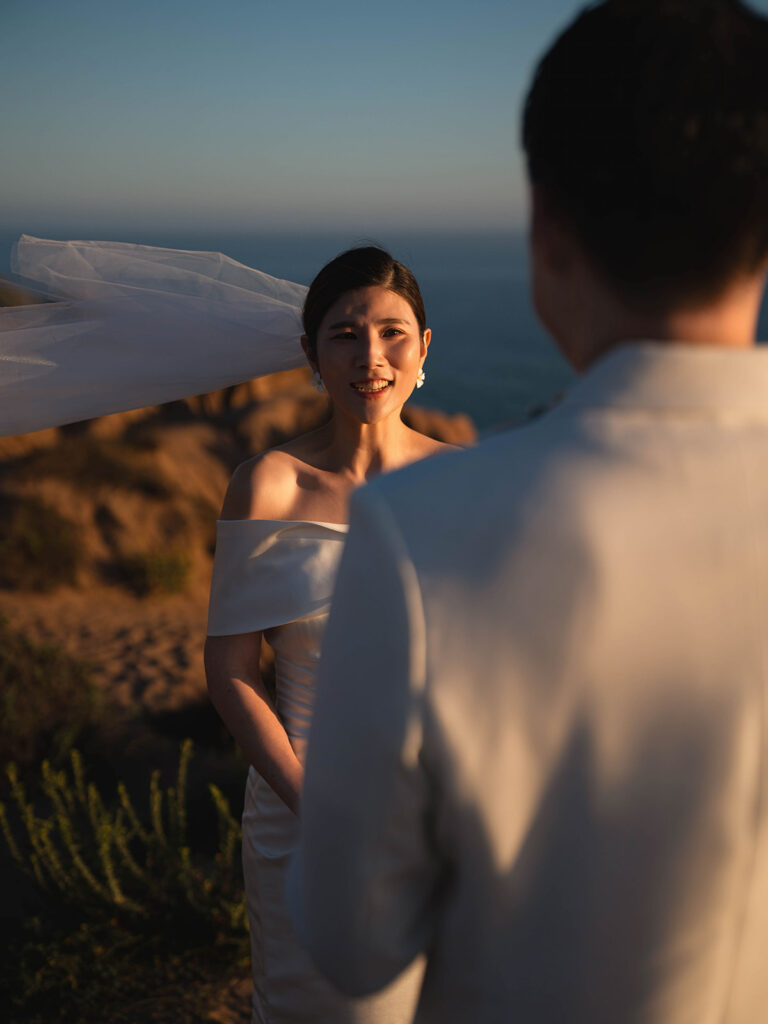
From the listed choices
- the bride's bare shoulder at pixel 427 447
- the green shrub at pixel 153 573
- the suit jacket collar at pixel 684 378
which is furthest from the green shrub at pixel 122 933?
the green shrub at pixel 153 573

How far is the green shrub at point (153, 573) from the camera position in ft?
30.4

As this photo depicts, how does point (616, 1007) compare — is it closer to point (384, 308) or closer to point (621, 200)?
point (621, 200)

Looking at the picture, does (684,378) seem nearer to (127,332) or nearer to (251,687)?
(251,687)

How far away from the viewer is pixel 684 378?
790 mm

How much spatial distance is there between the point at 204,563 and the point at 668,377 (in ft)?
31.0

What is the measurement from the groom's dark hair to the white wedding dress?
1.60 m

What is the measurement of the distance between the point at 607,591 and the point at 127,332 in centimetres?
205

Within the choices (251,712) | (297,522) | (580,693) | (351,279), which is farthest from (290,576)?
(580,693)

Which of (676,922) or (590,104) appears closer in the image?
(590,104)

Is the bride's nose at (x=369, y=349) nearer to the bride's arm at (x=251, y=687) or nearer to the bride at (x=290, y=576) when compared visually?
the bride at (x=290, y=576)

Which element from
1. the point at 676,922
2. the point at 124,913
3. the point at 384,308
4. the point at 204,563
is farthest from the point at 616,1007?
the point at 204,563

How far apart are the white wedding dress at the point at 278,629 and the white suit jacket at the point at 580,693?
1.38 m

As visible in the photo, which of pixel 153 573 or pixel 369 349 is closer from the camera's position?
pixel 369 349

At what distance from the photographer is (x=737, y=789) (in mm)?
808
